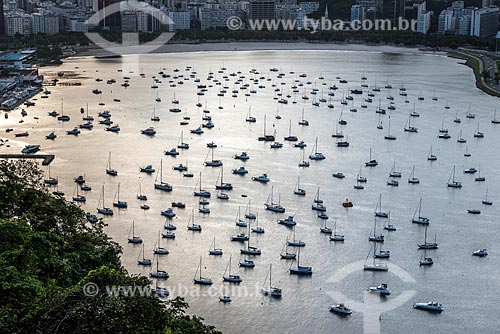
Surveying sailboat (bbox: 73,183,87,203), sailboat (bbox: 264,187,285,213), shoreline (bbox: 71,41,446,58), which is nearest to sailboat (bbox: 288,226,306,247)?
sailboat (bbox: 264,187,285,213)

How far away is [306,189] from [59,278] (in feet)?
15.1

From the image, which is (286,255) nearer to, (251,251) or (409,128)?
(251,251)

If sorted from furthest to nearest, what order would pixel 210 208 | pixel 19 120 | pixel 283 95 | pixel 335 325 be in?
pixel 283 95
pixel 19 120
pixel 210 208
pixel 335 325

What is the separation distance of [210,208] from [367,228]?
1.33 meters

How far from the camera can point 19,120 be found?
11.2m

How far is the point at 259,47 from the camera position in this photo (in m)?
21.0

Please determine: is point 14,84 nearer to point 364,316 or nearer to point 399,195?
point 399,195

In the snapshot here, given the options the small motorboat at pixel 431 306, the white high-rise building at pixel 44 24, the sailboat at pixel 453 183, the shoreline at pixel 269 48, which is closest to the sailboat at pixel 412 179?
Answer: the sailboat at pixel 453 183

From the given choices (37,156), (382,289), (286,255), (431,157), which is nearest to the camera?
(382,289)

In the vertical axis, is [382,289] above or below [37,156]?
below

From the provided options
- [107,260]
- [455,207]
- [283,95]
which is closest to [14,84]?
[283,95]

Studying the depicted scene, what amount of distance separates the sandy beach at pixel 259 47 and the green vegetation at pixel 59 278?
15.9m

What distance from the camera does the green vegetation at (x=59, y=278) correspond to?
2.89 metres

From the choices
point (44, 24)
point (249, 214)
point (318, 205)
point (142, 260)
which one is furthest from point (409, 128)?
point (44, 24)
